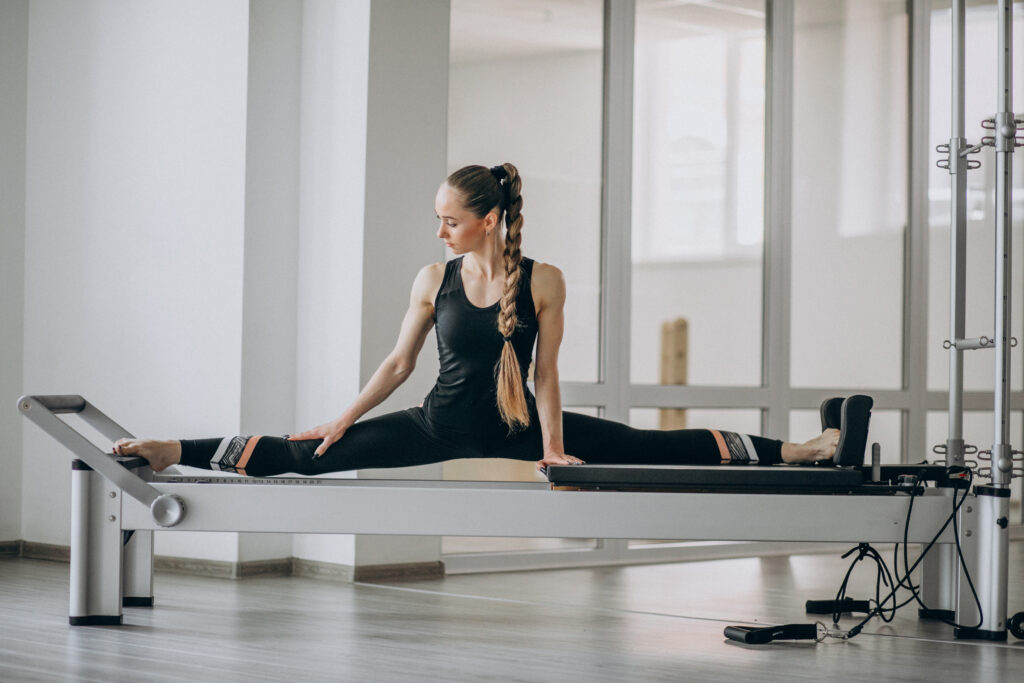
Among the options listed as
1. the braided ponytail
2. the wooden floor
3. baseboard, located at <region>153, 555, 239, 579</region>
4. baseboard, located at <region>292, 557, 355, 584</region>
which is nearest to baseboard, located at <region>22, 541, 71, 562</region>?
the wooden floor

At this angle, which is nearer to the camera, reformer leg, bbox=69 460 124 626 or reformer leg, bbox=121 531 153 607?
reformer leg, bbox=69 460 124 626

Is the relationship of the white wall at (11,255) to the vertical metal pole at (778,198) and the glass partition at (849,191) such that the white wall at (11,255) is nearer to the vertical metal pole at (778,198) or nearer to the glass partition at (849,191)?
the vertical metal pole at (778,198)

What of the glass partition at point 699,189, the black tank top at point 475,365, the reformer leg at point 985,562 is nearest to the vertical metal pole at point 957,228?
the reformer leg at point 985,562

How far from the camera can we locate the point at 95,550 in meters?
2.84

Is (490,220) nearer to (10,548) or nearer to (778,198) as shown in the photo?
(778,198)

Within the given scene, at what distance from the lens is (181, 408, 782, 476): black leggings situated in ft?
10.0

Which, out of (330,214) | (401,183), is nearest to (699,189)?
(401,183)

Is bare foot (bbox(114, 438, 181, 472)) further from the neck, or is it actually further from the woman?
the neck

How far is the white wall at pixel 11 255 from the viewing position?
4.46m

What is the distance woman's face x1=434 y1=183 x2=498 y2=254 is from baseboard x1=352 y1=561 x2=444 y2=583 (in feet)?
4.41

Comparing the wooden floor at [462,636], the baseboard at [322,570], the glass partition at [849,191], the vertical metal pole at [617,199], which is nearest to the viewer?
the wooden floor at [462,636]

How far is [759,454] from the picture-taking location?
3.13m

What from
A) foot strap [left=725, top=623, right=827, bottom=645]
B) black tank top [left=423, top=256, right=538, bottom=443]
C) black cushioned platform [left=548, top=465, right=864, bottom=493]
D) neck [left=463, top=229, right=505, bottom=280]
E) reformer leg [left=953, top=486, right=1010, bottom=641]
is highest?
neck [left=463, top=229, right=505, bottom=280]

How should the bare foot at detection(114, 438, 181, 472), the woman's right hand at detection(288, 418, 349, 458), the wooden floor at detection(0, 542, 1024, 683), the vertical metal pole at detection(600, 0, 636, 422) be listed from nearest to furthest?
the wooden floor at detection(0, 542, 1024, 683)
the bare foot at detection(114, 438, 181, 472)
the woman's right hand at detection(288, 418, 349, 458)
the vertical metal pole at detection(600, 0, 636, 422)
